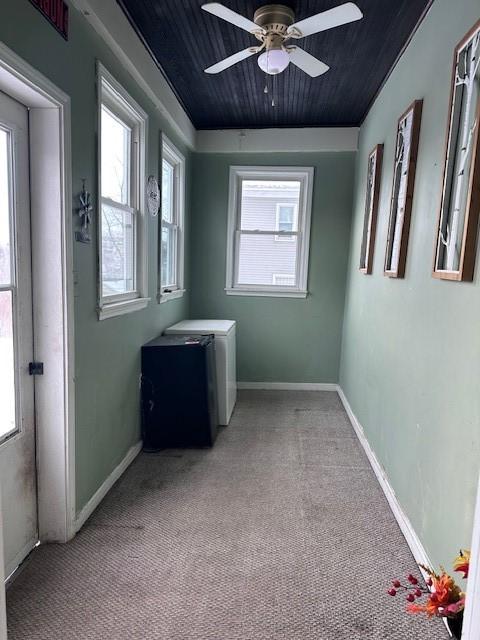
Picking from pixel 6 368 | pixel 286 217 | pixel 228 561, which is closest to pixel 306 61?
pixel 286 217

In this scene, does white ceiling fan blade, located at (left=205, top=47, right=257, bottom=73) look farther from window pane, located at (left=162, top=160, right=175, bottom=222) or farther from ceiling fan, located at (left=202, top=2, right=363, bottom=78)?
window pane, located at (left=162, top=160, right=175, bottom=222)

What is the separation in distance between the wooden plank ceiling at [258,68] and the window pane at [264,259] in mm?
1198

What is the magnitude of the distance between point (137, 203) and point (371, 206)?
71.2 inches

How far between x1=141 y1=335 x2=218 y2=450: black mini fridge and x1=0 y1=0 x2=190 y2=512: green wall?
0.10 meters

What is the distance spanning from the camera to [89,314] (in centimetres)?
204

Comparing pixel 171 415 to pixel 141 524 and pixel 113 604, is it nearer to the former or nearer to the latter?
pixel 141 524

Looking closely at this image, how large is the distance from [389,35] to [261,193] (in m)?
2.04

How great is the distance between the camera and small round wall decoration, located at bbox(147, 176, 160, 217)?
9.29 ft

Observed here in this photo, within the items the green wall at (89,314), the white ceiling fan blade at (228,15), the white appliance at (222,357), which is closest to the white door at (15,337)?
the green wall at (89,314)

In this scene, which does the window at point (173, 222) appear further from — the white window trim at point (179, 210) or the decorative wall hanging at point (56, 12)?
the decorative wall hanging at point (56, 12)

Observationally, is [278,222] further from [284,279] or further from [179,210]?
[179,210]

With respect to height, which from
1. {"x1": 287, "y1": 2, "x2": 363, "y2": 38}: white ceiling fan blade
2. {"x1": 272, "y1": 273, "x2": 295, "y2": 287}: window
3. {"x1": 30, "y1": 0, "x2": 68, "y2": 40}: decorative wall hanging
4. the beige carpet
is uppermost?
{"x1": 287, "y1": 2, "x2": 363, "y2": 38}: white ceiling fan blade

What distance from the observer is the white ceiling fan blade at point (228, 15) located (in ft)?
6.01

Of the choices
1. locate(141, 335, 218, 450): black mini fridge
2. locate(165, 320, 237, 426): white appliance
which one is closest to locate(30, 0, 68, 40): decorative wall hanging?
locate(141, 335, 218, 450): black mini fridge
